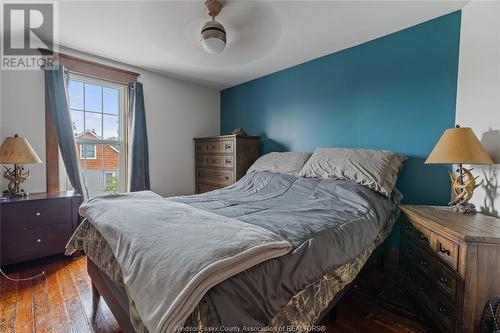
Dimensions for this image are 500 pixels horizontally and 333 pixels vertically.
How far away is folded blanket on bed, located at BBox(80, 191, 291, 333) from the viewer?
0.70 m

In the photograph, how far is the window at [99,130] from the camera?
2850 millimetres

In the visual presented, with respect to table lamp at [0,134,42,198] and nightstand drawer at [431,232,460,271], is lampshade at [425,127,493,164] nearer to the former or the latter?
nightstand drawer at [431,232,460,271]

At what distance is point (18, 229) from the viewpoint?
2131 millimetres

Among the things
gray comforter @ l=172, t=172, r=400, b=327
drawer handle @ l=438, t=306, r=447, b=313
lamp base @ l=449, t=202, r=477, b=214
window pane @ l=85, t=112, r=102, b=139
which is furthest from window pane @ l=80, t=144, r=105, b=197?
lamp base @ l=449, t=202, r=477, b=214

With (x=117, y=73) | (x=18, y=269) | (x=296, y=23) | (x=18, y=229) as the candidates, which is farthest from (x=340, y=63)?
(x=18, y=269)

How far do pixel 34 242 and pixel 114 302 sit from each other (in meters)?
1.59

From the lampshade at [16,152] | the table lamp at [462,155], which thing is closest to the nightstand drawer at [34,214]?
the lampshade at [16,152]

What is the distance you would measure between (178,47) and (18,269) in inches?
104

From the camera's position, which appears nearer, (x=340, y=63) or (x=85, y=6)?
(x=85, y=6)

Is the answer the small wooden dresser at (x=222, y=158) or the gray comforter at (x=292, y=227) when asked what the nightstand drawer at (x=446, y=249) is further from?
the small wooden dresser at (x=222, y=158)

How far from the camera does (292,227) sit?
1184mm

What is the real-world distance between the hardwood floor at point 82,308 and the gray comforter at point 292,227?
0.55 m

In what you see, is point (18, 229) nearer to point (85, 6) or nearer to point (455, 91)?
point (85, 6)

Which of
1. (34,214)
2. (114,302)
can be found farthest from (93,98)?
(114,302)
